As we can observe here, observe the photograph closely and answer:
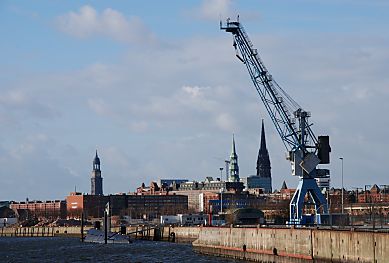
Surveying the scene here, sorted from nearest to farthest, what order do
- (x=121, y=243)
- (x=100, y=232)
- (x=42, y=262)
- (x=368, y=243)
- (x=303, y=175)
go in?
(x=368, y=243) → (x=42, y=262) → (x=303, y=175) → (x=121, y=243) → (x=100, y=232)

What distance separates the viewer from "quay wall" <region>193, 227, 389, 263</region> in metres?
63.6

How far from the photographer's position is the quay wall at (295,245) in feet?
209

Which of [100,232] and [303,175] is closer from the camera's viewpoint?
[303,175]

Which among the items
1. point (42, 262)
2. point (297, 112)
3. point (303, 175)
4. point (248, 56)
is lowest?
point (42, 262)

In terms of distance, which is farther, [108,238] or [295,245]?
[108,238]

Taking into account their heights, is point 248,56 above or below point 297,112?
above

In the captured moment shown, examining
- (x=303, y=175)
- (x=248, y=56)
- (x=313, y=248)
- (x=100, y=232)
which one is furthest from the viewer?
(x=100, y=232)

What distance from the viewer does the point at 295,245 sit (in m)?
79.7

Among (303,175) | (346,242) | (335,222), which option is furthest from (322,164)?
(346,242)

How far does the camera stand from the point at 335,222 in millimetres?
101688

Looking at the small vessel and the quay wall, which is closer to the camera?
the quay wall

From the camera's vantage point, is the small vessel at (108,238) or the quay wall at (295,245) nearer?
the quay wall at (295,245)

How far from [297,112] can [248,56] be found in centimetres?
1242

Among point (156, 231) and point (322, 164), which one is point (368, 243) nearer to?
point (322, 164)
